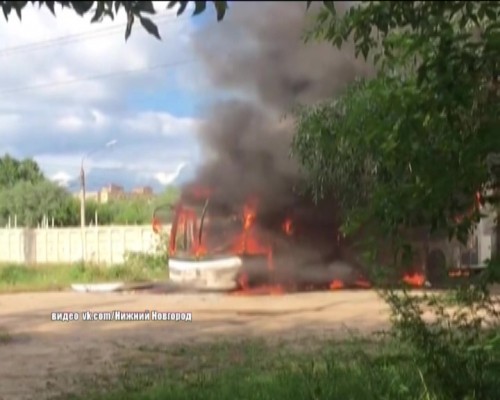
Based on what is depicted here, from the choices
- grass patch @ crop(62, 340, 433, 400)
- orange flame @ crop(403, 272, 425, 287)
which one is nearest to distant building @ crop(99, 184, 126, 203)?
grass patch @ crop(62, 340, 433, 400)

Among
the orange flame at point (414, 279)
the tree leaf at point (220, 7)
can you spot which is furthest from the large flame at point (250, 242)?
the tree leaf at point (220, 7)

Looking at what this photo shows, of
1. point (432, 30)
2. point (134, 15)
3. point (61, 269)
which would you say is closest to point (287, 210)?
point (61, 269)

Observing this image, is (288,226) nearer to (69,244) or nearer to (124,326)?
(124,326)

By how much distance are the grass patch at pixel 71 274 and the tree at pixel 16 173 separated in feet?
6.37

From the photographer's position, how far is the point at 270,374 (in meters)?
6.73

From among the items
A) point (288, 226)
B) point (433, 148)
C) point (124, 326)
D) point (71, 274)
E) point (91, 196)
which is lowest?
point (124, 326)

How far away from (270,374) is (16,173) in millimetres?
15110

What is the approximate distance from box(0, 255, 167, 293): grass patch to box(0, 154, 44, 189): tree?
1.94m

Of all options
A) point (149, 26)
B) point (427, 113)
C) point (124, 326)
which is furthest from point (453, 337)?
point (124, 326)

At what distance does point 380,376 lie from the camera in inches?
208

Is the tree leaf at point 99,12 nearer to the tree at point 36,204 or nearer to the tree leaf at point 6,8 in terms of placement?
the tree leaf at point 6,8

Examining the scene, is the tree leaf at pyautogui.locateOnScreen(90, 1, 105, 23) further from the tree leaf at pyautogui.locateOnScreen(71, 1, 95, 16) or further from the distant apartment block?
the distant apartment block

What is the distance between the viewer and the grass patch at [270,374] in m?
5.03

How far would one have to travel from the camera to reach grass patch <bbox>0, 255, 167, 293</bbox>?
59.1 feet
